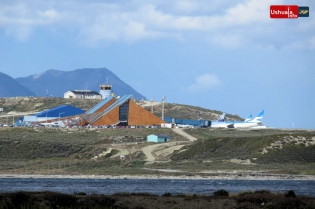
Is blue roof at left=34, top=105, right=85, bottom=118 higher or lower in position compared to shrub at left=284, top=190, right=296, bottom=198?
higher

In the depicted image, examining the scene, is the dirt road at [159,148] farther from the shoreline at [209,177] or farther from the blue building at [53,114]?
the blue building at [53,114]

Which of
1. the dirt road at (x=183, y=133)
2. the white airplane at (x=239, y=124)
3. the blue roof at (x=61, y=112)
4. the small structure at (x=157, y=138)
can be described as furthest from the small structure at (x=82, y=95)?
the small structure at (x=157, y=138)

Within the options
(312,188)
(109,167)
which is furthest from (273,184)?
(109,167)

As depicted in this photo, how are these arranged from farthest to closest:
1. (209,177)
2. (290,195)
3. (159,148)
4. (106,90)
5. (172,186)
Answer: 1. (106,90)
2. (159,148)
3. (209,177)
4. (172,186)
5. (290,195)

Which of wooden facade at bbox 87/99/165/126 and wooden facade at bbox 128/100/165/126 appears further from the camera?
wooden facade at bbox 128/100/165/126

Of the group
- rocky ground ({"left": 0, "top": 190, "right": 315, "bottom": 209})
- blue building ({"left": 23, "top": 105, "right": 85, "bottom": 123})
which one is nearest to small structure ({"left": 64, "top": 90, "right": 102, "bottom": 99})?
blue building ({"left": 23, "top": 105, "right": 85, "bottom": 123})

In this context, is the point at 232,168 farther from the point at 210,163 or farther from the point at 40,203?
the point at 40,203

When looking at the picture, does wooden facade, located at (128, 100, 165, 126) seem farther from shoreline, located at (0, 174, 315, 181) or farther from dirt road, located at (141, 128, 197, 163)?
shoreline, located at (0, 174, 315, 181)

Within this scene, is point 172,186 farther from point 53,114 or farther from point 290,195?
point 53,114

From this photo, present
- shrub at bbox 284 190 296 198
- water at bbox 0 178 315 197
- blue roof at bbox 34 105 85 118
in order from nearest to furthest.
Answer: shrub at bbox 284 190 296 198 → water at bbox 0 178 315 197 → blue roof at bbox 34 105 85 118

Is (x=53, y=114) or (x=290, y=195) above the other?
(x=53, y=114)

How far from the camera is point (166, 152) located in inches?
3531

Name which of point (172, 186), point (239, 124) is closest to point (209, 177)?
point (172, 186)

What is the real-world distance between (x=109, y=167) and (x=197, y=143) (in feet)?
51.7
